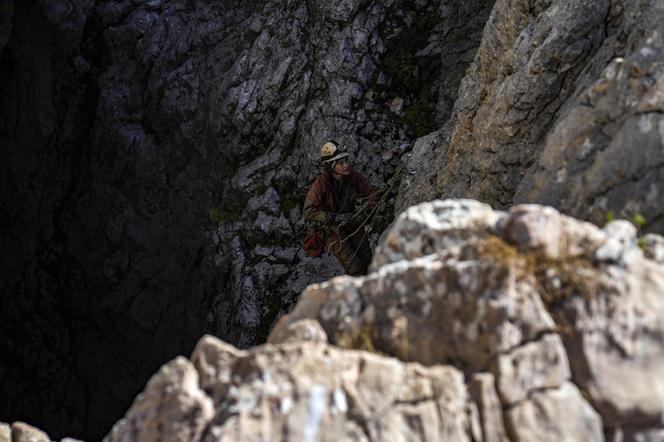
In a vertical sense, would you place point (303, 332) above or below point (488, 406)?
above

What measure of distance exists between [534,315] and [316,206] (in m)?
6.90

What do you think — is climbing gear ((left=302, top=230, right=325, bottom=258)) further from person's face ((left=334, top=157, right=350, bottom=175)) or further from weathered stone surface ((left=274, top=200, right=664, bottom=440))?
weathered stone surface ((left=274, top=200, right=664, bottom=440))

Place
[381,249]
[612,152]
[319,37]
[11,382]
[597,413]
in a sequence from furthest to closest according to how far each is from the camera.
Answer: [11,382], [319,37], [612,152], [381,249], [597,413]

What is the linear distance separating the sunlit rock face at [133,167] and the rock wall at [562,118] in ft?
16.9

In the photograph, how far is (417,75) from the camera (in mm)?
16797

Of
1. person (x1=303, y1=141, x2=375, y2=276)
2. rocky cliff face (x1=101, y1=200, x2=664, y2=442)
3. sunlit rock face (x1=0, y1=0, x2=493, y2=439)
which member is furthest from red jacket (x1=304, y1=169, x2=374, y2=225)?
rocky cliff face (x1=101, y1=200, x2=664, y2=442)

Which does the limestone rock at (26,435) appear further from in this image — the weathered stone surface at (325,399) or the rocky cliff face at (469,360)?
the weathered stone surface at (325,399)

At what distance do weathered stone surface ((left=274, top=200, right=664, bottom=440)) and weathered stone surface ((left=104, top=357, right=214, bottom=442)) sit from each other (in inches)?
40.1

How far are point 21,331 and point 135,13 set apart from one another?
7.97 metres

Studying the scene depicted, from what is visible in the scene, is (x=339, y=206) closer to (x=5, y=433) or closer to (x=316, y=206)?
(x=316, y=206)

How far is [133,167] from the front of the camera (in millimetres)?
18562

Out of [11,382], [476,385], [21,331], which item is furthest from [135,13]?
[476,385]

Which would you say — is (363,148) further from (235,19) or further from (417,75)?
(235,19)

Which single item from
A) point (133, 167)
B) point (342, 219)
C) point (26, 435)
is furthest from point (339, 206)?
point (133, 167)
